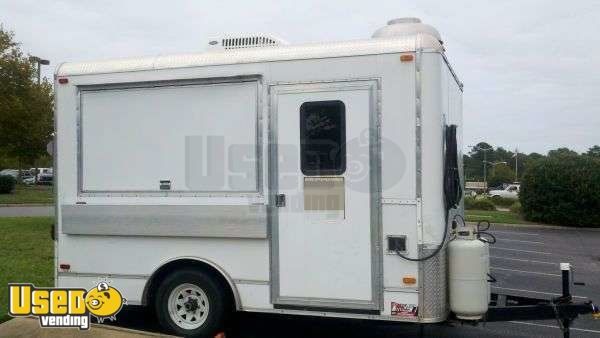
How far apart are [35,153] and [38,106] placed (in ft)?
32.2

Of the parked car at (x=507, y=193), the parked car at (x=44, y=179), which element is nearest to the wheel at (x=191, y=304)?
the parked car at (x=507, y=193)

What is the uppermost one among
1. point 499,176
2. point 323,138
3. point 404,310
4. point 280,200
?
point 323,138

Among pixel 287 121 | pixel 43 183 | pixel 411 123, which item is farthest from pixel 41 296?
pixel 43 183

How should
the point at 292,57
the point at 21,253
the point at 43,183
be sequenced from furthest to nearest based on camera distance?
the point at 43,183, the point at 21,253, the point at 292,57

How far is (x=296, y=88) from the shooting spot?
18.3 feet

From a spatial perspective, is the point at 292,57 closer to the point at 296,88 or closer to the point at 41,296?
the point at 296,88

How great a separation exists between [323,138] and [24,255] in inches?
288

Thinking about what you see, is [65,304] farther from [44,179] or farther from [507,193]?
[44,179]

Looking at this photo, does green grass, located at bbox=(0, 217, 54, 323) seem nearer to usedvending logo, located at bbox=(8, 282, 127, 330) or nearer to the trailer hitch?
usedvending logo, located at bbox=(8, 282, 127, 330)

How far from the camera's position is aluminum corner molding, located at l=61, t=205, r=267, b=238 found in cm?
566

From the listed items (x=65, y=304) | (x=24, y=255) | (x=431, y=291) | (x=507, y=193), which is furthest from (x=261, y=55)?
(x=507, y=193)

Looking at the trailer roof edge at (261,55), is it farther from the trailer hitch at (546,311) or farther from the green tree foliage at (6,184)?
the green tree foliage at (6,184)

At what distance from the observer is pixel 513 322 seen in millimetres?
7203

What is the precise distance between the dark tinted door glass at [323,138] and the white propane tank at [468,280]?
4.22 ft
